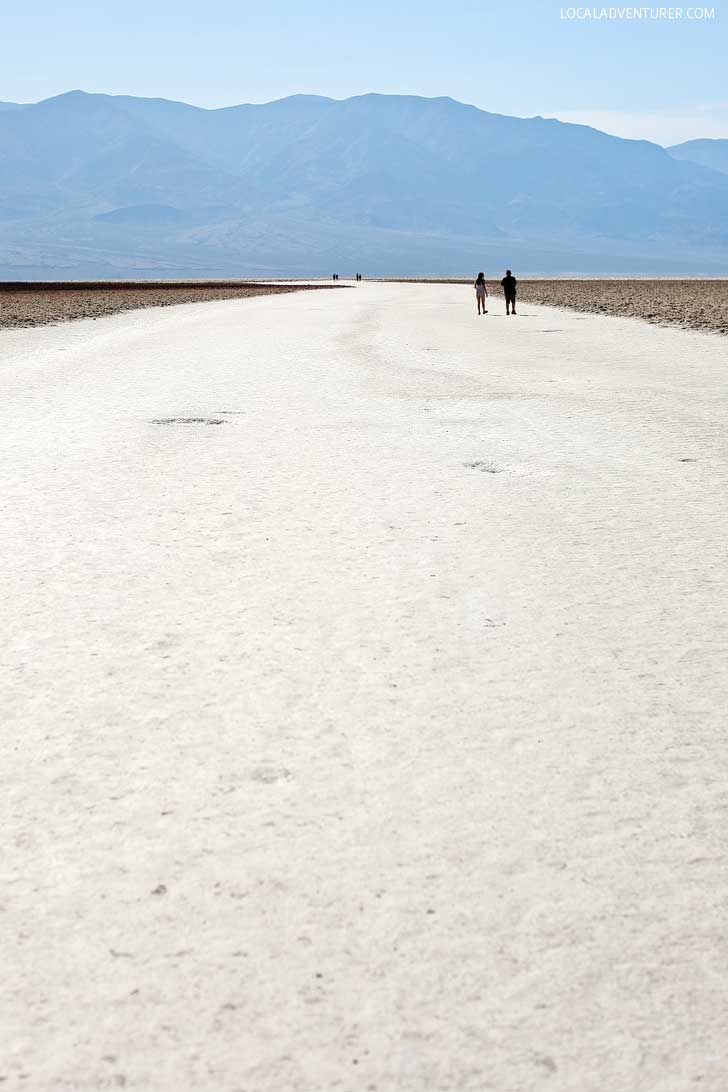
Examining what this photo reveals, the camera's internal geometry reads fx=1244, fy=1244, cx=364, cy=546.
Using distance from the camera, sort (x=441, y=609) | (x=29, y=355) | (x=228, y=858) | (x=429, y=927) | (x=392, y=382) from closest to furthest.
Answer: (x=429, y=927) < (x=228, y=858) < (x=441, y=609) < (x=392, y=382) < (x=29, y=355)

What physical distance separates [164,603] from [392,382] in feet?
36.5

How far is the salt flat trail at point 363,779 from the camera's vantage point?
284 centimetres

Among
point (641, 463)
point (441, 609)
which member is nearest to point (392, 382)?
point (641, 463)

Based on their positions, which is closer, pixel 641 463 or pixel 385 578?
pixel 385 578

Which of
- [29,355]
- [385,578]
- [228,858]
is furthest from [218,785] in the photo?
[29,355]

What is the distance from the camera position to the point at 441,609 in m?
6.13

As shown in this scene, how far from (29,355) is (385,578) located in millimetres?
17279

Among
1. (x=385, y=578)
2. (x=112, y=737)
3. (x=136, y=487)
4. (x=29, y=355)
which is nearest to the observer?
(x=112, y=737)

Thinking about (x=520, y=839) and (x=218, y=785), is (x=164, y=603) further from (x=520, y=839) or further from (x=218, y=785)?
(x=520, y=839)

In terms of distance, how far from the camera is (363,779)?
4156mm

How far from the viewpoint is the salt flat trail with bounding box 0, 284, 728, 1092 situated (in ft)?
9.33

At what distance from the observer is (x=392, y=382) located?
1694 cm

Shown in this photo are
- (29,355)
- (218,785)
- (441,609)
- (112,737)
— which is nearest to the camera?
(218,785)

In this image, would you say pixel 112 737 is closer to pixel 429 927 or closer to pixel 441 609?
pixel 429 927
